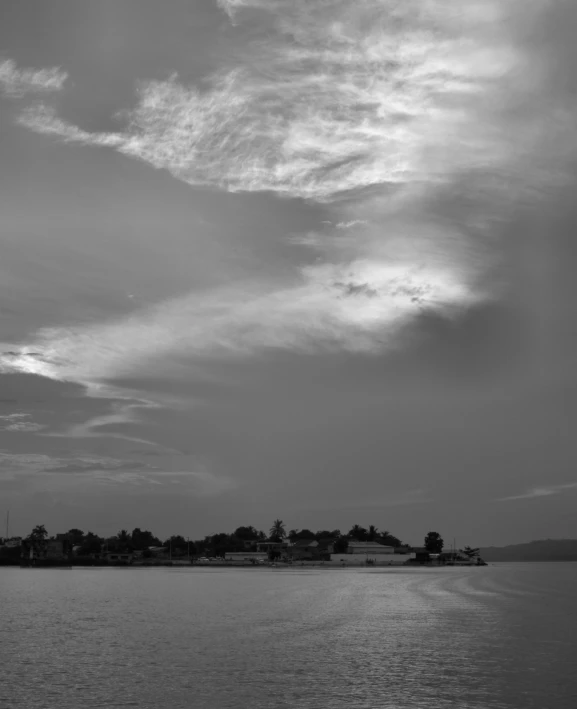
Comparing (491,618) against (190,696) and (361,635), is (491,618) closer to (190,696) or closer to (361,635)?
(361,635)

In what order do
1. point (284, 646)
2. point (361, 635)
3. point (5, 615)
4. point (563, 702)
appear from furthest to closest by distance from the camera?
point (5, 615), point (361, 635), point (284, 646), point (563, 702)

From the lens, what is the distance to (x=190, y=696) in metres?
37.9

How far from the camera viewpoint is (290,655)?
164 ft

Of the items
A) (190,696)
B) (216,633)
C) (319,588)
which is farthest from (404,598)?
(190,696)

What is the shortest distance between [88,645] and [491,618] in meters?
39.5

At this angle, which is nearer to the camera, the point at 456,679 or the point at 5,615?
the point at 456,679

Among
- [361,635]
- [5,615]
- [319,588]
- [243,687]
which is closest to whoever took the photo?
[243,687]

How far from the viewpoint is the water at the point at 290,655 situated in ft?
123

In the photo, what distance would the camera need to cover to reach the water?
37.6 m

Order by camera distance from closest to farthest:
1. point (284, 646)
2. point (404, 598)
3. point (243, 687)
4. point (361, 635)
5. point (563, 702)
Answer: point (563, 702), point (243, 687), point (284, 646), point (361, 635), point (404, 598)

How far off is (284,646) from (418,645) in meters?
9.47

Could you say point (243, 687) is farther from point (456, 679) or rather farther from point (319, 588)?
point (319, 588)

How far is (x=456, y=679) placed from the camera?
4188cm

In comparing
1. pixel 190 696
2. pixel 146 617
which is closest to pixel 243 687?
pixel 190 696
